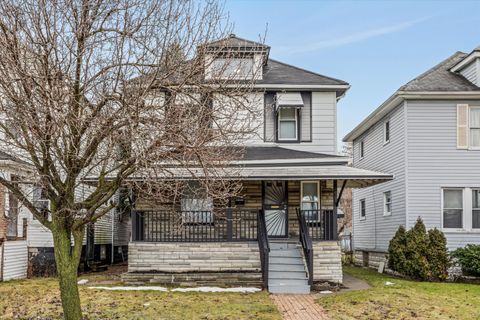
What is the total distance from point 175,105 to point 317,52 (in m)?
17.9

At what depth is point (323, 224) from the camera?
51.0 feet

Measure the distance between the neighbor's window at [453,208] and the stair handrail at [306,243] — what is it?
5.52 metres

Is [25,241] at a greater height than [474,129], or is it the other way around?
[474,129]

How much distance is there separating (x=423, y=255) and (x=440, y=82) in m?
6.17

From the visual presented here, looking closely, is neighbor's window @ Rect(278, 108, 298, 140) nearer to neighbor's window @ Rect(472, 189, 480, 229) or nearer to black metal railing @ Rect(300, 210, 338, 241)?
black metal railing @ Rect(300, 210, 338, 241)

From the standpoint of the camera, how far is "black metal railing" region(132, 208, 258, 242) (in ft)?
50.3

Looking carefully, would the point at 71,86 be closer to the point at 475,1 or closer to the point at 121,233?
the point at 475,1

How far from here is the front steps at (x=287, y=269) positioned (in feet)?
45.0

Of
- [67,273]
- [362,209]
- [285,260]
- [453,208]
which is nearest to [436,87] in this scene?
[453,208]

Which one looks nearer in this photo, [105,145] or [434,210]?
[105,145]

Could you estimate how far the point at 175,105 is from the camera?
8812 millimetres

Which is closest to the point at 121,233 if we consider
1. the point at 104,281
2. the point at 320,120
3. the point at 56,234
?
the point at 104,281

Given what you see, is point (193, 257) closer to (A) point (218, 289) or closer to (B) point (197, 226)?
(B) point (197, 226)

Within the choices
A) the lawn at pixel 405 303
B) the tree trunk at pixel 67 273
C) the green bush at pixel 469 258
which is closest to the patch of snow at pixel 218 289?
the lawn at pixel 405 303
